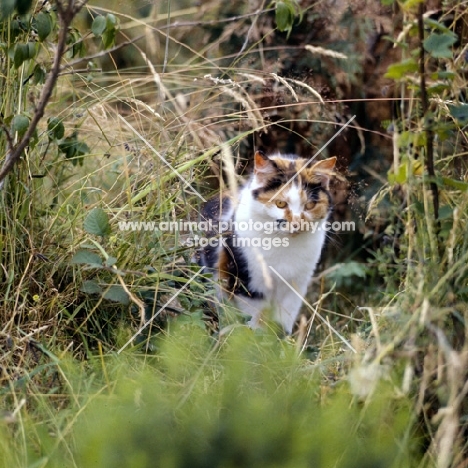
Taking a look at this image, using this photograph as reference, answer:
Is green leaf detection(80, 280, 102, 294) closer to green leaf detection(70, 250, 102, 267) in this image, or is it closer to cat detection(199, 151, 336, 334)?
green leaf detection(70, 250, 102, 267)

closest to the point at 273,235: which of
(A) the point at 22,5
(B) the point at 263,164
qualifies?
(B) the point at 263,164

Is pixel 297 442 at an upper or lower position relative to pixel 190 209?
upper

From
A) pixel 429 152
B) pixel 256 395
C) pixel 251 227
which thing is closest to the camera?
pixel 256 395

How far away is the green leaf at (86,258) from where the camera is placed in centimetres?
221

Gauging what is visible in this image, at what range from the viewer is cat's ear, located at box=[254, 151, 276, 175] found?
284 centimetres

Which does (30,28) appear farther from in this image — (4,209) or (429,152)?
(429,152)

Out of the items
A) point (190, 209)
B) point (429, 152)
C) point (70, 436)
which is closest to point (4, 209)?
point (190, 209)

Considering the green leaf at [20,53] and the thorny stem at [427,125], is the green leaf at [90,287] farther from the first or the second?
the thorny stem at [427,125]

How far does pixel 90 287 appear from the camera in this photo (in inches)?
88.4

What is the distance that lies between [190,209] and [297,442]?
4.79ft

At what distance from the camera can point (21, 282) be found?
7.23ft

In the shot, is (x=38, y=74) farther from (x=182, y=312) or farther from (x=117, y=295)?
(x=182, y=312)

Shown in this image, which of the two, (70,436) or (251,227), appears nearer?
(70,436)

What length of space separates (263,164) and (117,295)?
876 millimetres
